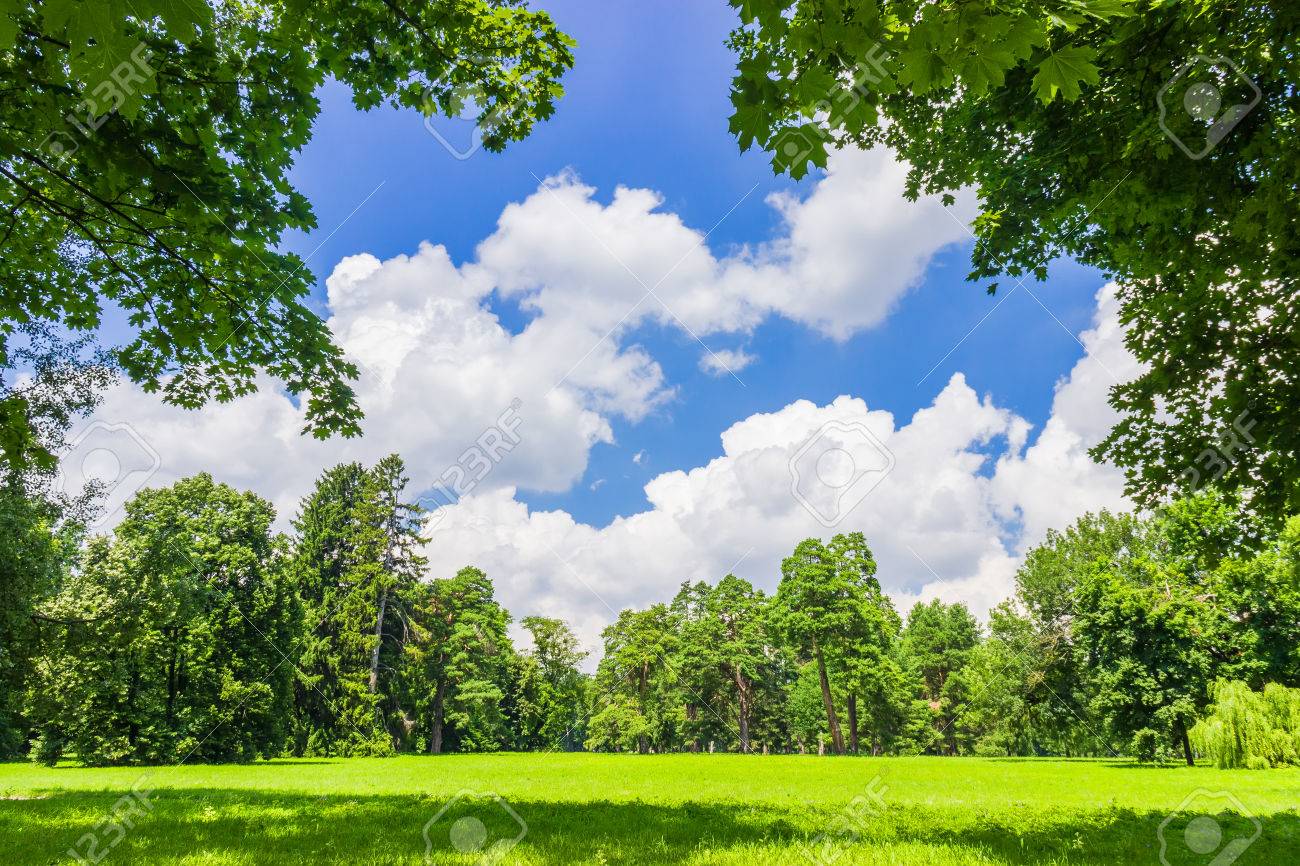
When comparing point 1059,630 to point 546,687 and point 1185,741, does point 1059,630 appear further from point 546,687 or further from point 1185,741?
point 546,687

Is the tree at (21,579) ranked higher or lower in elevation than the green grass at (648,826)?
higher

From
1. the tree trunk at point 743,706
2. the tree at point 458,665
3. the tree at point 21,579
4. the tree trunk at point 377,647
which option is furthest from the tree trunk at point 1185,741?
the tree trunk at point 377,647

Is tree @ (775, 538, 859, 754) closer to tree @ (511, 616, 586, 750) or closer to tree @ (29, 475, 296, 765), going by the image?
tree @ (511, 616, 586, 750)

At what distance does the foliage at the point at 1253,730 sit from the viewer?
21.5 meters

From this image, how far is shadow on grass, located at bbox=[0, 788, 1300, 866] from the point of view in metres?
6.55

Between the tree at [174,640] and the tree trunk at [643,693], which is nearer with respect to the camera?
the tree at [174,640]

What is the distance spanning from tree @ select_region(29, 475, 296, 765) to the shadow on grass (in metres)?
15.3

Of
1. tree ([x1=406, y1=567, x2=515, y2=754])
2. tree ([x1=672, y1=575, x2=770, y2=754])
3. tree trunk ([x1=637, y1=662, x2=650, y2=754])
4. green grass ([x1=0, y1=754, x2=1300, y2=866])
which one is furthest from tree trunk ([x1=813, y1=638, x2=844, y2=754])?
green grass ([x1=0, y1=754, x2=1300, y2=866])

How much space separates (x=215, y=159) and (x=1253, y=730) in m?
35.3

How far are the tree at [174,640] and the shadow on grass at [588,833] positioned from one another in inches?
603

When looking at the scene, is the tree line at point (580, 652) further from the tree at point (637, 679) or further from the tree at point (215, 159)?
the tree at point (215, 159)

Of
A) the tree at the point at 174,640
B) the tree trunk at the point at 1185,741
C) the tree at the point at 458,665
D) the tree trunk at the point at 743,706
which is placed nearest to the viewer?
the tree at the point at 174,640

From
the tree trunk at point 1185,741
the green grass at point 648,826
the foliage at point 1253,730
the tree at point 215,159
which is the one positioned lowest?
the tree trunk at point 1185,741

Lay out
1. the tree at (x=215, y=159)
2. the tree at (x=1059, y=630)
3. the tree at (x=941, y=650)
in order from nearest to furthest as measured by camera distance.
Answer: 1. the tree at (x=215, y=159)
2. the tree at (x=1059, y=630)
3. the tree at (x=941, y=650)
